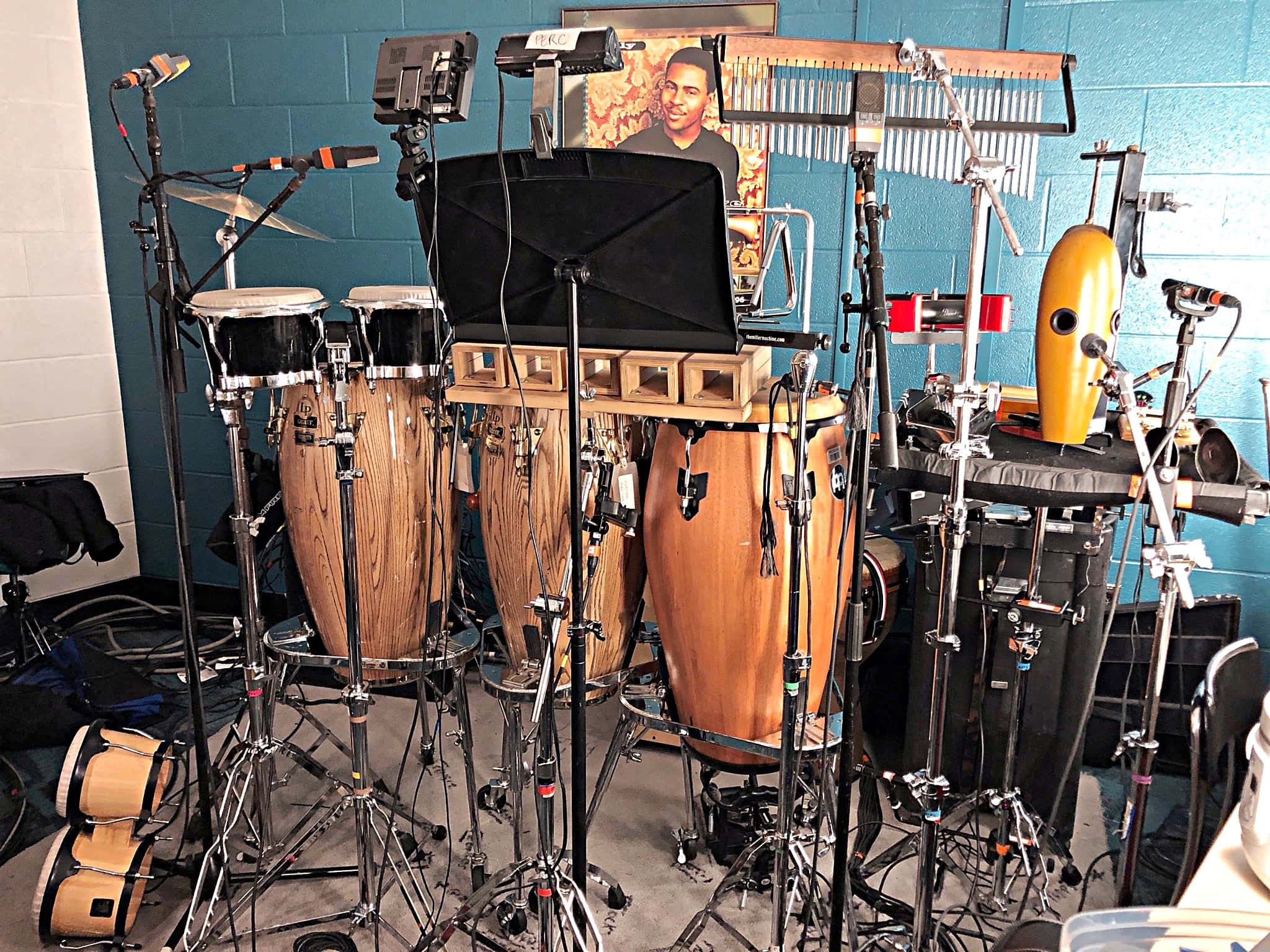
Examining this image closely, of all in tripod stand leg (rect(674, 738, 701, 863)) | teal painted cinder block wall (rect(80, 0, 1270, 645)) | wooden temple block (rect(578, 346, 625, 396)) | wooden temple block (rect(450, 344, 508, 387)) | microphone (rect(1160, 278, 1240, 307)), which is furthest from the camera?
teal painted cinder block wall (rect(80, 0, 1270, 645))

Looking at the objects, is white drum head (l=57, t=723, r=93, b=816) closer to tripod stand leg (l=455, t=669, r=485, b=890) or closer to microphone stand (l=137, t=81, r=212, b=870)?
microphone stand (l=137, t=81, r=212, b=870)

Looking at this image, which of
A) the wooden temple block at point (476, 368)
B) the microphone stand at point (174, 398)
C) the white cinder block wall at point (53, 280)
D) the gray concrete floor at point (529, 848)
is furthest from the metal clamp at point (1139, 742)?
the white cinder block wall at point (53, 280)

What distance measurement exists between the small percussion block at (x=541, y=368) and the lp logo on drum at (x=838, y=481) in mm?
553

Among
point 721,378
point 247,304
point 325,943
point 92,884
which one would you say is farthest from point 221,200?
point 325,943

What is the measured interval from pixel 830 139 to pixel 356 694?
1447 mm

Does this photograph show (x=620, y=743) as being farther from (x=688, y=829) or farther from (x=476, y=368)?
(x=476, y=368)

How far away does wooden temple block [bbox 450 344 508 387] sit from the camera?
6.22 feet

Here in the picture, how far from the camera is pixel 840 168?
274 centimetres

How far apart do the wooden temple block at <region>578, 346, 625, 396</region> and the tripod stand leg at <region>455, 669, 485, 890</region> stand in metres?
0.75

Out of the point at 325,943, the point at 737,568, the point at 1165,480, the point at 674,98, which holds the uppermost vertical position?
the point at 674,98

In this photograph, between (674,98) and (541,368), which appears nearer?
(541,368)

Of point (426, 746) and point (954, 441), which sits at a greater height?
point (954, 441)

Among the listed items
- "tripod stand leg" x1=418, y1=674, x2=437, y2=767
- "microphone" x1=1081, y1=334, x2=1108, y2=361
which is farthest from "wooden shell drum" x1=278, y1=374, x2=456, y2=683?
"microphone" x1=1081, y1=334, x2=1108, y2=361

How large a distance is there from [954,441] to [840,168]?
4.81 ft
